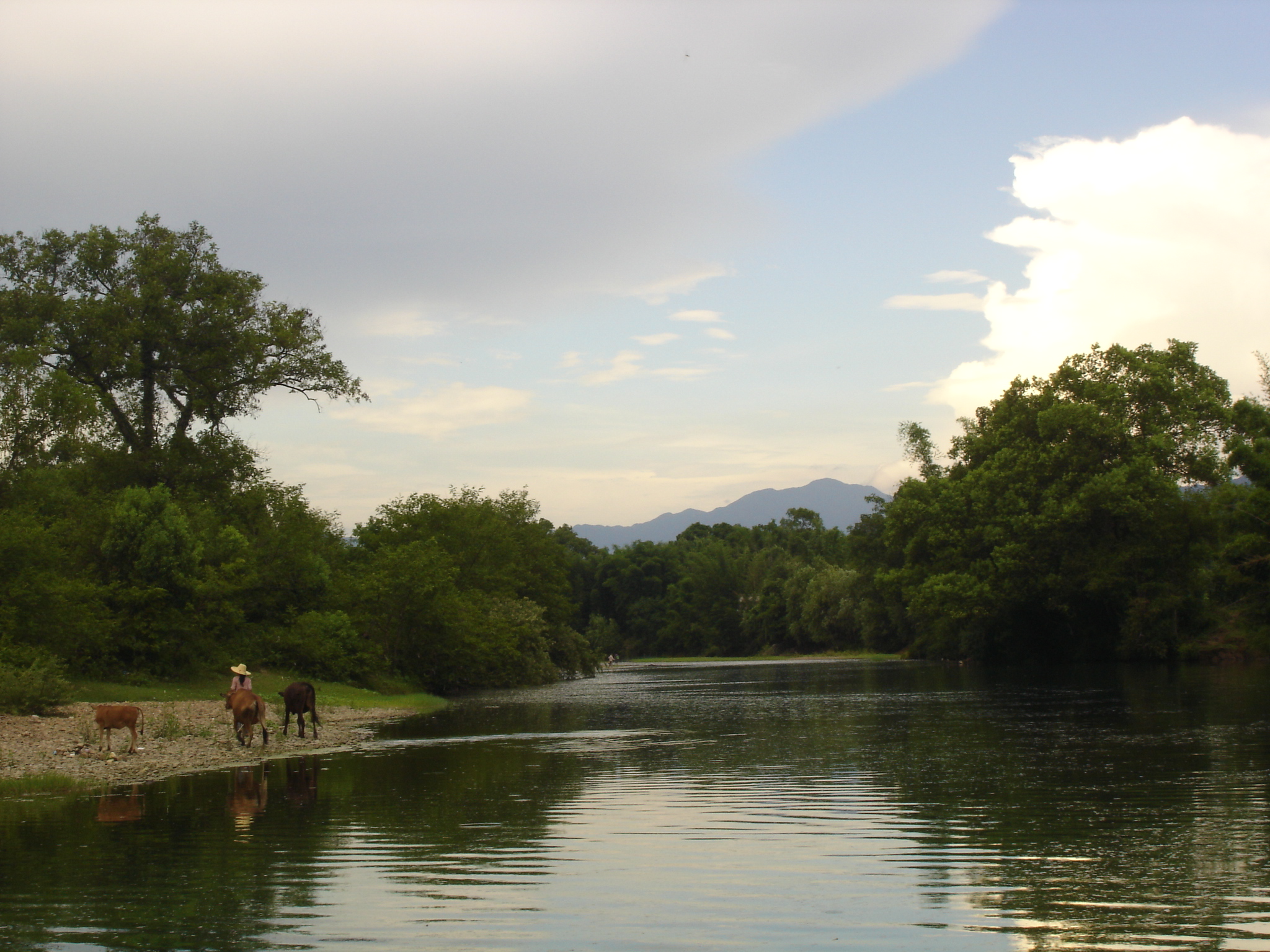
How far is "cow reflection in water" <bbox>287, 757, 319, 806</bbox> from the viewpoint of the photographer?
51.5 ft

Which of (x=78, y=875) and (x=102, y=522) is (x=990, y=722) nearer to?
(x=78, y=875)

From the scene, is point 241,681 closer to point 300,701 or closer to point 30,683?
point 300,701

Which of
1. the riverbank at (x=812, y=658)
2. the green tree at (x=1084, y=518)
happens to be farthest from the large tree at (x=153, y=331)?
the riverbank at (x=812, y=658)

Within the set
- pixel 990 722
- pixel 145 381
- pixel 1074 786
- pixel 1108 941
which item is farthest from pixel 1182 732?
pixel 145 381

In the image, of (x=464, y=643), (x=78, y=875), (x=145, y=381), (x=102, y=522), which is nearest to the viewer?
(x=78, y=875)

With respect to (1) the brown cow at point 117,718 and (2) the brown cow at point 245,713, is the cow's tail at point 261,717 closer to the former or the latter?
(2) the brown cow at point 245,713

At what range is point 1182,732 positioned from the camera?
2217 cm

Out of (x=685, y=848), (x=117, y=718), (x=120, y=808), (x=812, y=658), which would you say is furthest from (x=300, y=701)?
(x=812, y=658)

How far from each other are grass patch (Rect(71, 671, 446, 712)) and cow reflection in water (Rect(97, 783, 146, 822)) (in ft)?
43.8

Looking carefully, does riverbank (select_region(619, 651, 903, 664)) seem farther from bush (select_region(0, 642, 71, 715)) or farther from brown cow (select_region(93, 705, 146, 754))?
brown cow (select_region(93, 705, 146, 754))

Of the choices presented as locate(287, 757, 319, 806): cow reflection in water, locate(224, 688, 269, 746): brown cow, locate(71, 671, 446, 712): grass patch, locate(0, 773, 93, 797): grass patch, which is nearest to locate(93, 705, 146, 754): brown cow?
locate(224, 688, 269, 746): brown cow

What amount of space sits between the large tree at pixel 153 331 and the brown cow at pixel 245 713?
26.3 metres

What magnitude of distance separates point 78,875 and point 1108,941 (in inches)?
362

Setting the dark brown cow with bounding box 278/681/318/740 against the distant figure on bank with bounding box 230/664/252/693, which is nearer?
the distant figure on bank with bounding box 230/664/252/693
